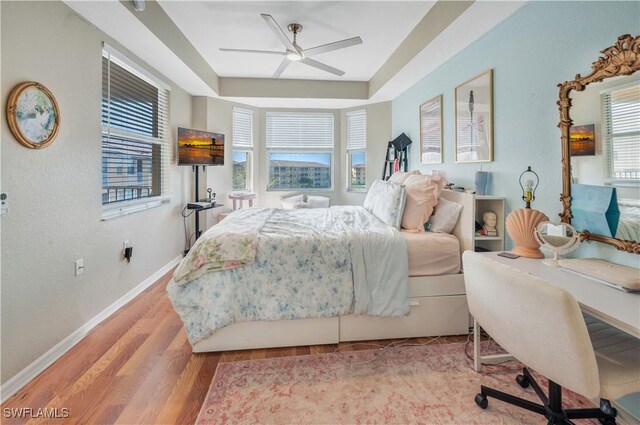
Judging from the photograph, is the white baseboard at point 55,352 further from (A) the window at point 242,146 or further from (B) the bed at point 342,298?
(A) the window at point 242,146

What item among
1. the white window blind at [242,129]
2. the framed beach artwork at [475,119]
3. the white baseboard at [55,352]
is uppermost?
the white window blind at [242,129]

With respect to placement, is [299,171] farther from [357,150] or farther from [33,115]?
[33,115]

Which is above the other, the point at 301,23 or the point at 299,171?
the point at 301,23

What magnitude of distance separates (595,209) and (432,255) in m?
0.93

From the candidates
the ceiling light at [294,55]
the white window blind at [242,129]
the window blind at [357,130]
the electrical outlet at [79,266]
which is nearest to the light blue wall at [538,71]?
the ceiling light at [294,55]

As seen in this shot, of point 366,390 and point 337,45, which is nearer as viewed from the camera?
point 366,390

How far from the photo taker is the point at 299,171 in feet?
16.9

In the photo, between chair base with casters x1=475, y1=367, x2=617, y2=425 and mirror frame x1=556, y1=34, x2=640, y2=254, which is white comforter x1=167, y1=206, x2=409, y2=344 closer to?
chair base with casters x1=475, y1=367, x2=617, y2=425

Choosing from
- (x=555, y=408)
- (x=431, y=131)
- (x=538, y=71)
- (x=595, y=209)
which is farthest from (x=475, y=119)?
(x=555, y=408)

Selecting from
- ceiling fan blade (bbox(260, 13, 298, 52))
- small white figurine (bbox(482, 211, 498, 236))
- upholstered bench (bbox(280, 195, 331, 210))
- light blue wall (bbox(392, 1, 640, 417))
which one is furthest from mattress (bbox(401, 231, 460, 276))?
upholstered bench (bbox(280, 195, 331, 210))

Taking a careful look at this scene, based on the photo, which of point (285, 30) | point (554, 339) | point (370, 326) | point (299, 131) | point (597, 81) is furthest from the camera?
point (299, 131)

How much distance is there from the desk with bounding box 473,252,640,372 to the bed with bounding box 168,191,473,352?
0.58 metres

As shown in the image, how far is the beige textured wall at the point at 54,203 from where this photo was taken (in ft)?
5.21

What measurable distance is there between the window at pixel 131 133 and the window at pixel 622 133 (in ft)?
11.5
